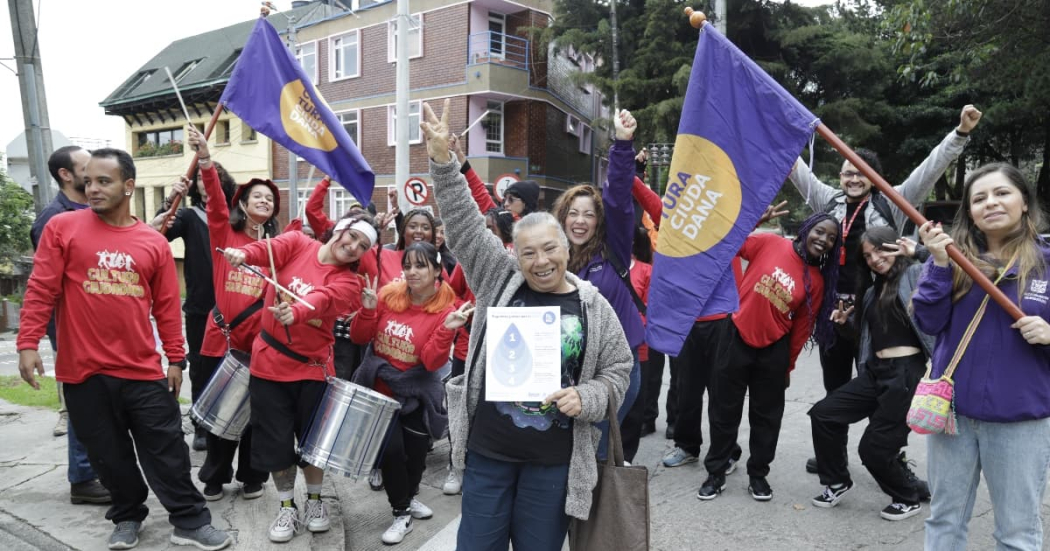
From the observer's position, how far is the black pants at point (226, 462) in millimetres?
4379

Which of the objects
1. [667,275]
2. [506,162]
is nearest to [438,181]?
[667,275]

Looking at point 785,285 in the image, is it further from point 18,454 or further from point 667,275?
point 18,454

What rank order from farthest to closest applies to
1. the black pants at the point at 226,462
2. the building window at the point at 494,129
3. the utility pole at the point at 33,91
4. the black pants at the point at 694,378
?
the building window at the point at 494,129
the utility pole at the point at 33,91
the black pants at the point at 694,378
the black pants at the point at 226,462

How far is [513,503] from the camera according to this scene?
2785 mm

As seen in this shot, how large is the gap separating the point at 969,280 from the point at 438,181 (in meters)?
Answer: 2.31

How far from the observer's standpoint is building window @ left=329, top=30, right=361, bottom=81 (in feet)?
82.2

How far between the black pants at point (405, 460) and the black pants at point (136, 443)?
40.0 inches

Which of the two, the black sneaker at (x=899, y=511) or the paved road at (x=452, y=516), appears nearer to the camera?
the paved road at (x=452, y=516)

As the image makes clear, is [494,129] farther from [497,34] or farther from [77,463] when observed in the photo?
[77,463]

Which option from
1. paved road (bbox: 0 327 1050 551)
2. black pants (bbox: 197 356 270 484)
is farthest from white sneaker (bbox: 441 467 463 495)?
black pants (bbox: 197 356 270 484)

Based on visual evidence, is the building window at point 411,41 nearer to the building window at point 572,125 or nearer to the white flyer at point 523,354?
the building window at point 572,125

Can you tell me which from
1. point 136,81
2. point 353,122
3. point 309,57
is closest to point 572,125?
point 353,122

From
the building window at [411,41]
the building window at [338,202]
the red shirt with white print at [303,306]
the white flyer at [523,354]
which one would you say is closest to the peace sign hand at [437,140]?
the white flyer at [523,354]

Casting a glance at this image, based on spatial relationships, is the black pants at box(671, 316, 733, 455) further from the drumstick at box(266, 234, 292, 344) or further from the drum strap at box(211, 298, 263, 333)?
the drum strap at box(211, 298, 263, 333)
